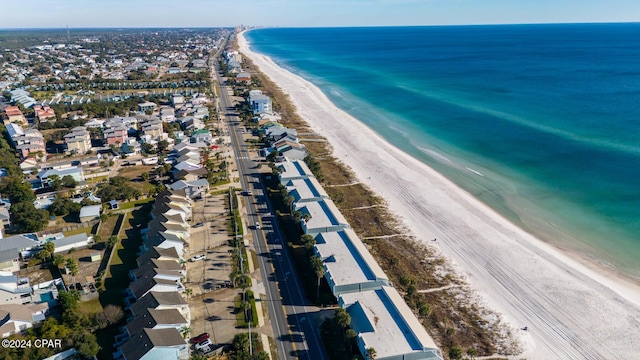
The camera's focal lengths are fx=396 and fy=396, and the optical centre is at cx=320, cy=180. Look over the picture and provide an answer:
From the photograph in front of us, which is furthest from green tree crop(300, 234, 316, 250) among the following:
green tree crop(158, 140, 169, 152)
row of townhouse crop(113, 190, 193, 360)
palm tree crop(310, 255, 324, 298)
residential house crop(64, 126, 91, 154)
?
residential house crop(64, 126, 91, 154)

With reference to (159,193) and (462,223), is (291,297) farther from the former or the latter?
(159,193)

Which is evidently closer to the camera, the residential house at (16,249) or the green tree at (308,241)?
the residential house at (16,249)

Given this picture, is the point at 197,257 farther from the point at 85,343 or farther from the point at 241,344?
the point at 241,344

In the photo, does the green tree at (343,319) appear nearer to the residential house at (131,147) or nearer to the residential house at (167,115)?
the residential house at (131,147)

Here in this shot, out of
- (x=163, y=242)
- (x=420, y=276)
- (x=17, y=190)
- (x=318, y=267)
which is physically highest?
(x=318, y=267)

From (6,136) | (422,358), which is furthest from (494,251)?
(6,136)

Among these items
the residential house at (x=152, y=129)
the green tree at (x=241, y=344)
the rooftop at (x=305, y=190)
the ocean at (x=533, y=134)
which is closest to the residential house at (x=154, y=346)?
the green tree at (x=241, y=344)

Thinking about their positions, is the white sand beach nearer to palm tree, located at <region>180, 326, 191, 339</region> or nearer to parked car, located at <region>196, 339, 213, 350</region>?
parked car, located at <region>196, 339, 213, 350</region>

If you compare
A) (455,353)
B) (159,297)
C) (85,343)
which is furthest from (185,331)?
(455,353)
